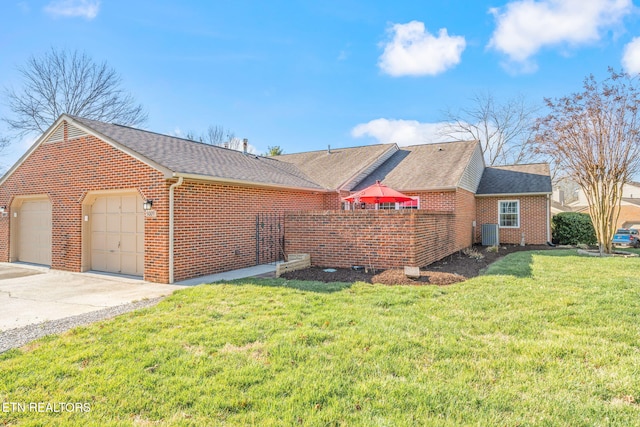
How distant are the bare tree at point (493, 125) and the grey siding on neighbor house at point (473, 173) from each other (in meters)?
14.7

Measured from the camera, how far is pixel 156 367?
3705 mm

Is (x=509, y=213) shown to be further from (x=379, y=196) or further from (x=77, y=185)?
(x=77, y=185)

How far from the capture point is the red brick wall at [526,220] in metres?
16.3

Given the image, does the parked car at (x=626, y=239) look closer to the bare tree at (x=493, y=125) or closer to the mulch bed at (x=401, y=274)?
the mulch bed at (x=401, y=274)

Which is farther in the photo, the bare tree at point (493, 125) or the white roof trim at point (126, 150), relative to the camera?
the bare tree at point (493, 125)

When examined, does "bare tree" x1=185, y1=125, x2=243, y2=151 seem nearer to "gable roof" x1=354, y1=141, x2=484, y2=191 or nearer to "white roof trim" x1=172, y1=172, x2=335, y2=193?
"gable roof" x1=354, y1=141, x2=484, y2=191

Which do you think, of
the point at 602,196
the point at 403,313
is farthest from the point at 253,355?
the point at 602,196

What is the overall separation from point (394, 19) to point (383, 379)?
1190 centimetres

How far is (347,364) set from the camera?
3.69m

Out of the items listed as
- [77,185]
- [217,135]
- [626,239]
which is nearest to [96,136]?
[77,185]

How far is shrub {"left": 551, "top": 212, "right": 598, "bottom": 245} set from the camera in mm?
16922

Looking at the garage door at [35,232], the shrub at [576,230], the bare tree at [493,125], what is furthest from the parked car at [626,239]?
the garage door at [35,232]

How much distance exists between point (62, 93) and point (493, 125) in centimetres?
3674

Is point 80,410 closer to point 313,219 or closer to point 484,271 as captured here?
point 313,219
